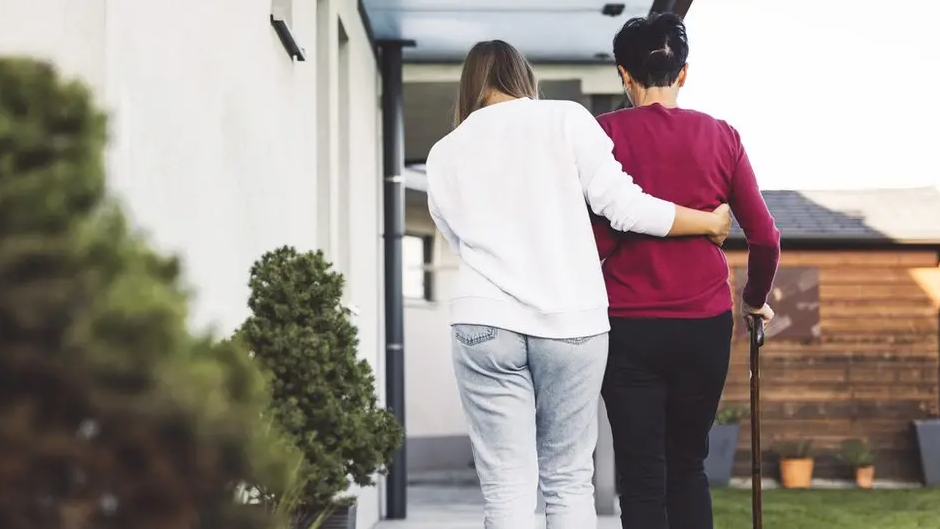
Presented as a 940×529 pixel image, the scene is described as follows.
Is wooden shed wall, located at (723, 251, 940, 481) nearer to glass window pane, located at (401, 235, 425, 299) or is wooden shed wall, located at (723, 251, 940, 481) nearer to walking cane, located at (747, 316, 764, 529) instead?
glass window pane, located at (401, 235, 425, 299)

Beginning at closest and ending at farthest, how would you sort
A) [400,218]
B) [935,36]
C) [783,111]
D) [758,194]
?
[758,194]
[400,218]
[783,111]
[935,36]

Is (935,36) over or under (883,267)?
over

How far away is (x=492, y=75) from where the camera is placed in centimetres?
235

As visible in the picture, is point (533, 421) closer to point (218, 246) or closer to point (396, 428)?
point (396, 428)

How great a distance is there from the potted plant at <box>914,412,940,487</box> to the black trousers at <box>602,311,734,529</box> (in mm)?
9135

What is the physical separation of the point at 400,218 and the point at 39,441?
19.4 feet

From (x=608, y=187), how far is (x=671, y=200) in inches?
6.3

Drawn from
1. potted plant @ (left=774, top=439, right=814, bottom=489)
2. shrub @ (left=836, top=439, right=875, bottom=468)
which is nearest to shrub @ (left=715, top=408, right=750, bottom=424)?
potted plant @ (left=774, top=439, right=814, bottom=489)

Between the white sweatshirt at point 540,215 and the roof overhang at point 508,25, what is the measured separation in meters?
3.19

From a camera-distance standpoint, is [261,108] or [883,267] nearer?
[261,108]

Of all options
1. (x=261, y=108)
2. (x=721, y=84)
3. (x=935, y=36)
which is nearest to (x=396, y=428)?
(x=261, y=108)

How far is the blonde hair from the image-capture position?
2.35 meters

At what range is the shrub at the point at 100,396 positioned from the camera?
66 cm

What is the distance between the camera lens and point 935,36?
15.6 metres
